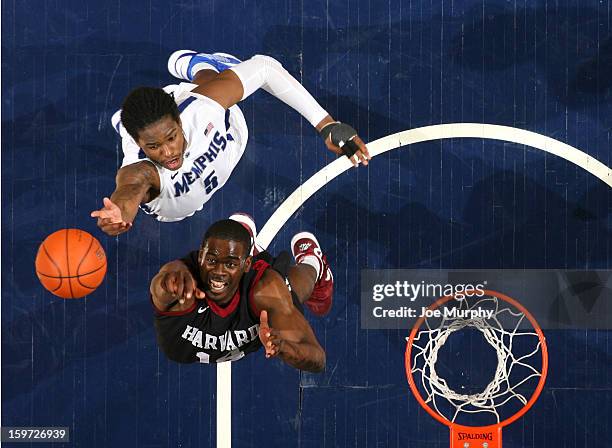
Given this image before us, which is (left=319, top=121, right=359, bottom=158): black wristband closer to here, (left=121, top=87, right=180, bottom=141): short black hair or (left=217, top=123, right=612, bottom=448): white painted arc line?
(left=217, top=123, right=612, bottom=448): white painted arc line

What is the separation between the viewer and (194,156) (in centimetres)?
523

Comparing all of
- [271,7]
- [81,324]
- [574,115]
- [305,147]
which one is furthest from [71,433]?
[574,115]

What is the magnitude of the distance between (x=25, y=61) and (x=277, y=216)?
2144 millimetres

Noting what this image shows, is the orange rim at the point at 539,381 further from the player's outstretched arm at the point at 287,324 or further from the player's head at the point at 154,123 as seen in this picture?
the player's head at the point at 154,123

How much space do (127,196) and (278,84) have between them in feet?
4.64

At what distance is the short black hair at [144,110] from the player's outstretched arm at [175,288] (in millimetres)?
784

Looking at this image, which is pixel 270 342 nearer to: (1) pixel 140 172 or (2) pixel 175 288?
(2) pixel 175 288

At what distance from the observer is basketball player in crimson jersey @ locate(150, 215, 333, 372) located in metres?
4.54

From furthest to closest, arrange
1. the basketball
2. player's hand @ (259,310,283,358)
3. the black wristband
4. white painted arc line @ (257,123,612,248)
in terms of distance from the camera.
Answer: white painted arc line @ (257,123,612,248) → the black wristband → the basketball → player's hand @ (259,310,283,358)

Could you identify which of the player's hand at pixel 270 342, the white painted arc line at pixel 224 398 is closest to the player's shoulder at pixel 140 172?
the player's hand at pixel 270 342

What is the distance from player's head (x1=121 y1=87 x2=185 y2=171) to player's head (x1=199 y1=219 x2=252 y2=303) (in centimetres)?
52

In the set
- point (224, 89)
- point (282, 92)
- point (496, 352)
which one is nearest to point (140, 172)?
point (224, 89)

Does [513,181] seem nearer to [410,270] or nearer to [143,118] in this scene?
[410,270]

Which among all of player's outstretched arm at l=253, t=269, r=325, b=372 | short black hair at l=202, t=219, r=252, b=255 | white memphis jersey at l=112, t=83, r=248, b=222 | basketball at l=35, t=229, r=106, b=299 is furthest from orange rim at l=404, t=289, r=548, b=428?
basketball at l=35, t=229, r=106, b=299
